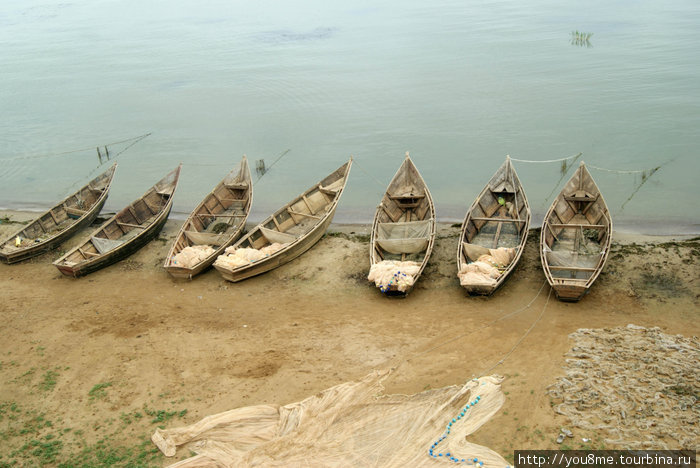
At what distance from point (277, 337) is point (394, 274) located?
2.70m

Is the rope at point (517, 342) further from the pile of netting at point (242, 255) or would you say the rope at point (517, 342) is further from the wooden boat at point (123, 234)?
the wooden boat at point (123, 234)

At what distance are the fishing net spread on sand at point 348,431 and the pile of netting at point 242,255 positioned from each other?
183 inches

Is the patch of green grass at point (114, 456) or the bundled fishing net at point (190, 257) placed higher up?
the bundled fishing net at point (190, 257)

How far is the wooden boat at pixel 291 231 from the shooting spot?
1219 cm

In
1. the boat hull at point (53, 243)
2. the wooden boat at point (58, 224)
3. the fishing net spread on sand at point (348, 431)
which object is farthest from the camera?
the wooden boat at point (58, 224)

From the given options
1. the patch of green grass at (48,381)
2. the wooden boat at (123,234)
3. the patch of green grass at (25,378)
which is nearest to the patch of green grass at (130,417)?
the patch of green grass at (48,381)

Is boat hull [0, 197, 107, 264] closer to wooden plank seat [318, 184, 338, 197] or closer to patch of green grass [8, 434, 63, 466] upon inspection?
wooden plank seat [318, 184, 338, 197]

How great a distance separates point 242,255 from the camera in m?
12.4

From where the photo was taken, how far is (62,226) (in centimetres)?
1520

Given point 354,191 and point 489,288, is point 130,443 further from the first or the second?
point 354,191

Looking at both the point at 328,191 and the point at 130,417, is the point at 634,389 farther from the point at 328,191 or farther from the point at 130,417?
the point at 328,191

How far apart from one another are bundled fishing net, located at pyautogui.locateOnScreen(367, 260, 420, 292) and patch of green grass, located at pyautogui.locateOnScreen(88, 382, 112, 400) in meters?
5.26

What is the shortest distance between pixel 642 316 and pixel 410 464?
236 inches

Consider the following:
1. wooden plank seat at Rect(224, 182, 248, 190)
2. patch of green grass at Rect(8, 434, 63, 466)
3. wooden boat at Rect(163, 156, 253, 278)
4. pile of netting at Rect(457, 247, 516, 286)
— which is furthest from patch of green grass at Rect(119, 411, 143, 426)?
wooden plank seat at Rect(224, 182, 248, 190)
